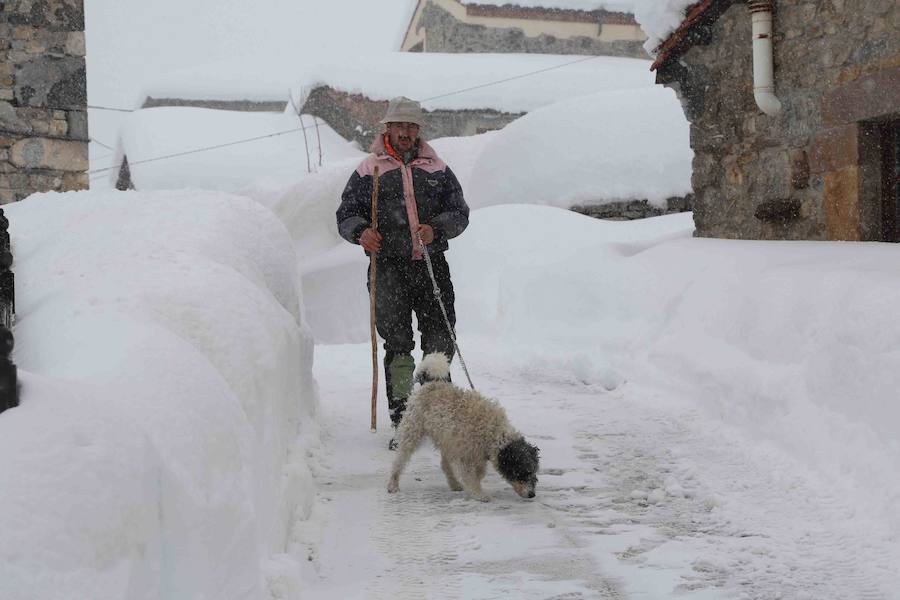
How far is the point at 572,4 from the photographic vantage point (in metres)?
28.7

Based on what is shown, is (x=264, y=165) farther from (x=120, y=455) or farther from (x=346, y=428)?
(x=120, y=455)

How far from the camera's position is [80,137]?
10.5 m

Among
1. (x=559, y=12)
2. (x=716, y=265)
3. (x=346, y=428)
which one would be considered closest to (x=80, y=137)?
(x=346, y=428)

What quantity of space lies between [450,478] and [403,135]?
2.26m

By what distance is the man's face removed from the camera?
20.3 feet

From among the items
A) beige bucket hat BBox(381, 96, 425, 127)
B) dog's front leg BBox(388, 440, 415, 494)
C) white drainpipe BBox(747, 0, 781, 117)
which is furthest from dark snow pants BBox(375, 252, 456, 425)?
white drainpipe BBox(747, 0, 781, 117)

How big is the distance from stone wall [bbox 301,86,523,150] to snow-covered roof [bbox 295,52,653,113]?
158 mm

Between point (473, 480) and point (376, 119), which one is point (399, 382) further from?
point (376, 119)

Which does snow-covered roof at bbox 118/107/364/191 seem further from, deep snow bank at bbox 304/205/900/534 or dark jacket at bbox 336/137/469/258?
dark jacket at bbox 336/137/469/258

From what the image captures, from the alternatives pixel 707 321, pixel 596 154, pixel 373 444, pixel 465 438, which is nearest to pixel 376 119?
pixel 596 154

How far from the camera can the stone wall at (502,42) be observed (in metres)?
28.4

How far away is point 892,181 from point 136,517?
260 inches

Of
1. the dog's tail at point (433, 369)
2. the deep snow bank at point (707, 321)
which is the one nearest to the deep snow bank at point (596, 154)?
the deep snow bank at point (707, 321)

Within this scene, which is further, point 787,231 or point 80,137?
point 80,137
